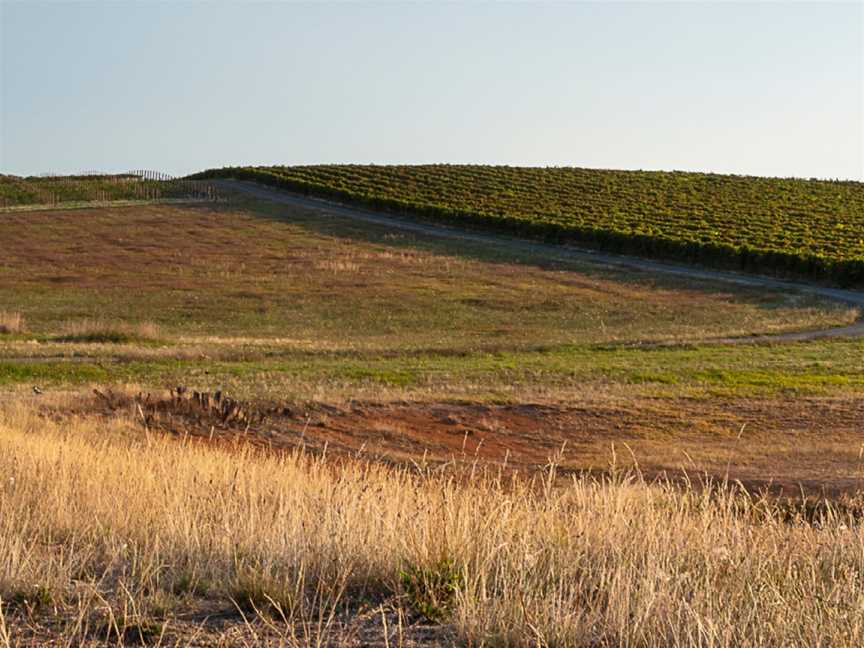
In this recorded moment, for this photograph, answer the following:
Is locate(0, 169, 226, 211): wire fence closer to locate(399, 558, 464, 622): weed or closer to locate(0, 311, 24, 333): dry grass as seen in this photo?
locate(0, 311, 24, 333): dry grass

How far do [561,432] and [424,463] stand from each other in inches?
469

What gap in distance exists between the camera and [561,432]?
64.4 feet

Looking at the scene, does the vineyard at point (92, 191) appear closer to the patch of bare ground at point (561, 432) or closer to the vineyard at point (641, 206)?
the vineyard at point (641, 206)

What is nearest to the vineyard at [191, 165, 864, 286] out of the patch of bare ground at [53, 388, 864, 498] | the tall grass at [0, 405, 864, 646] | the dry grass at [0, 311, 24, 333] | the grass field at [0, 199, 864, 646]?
the grass field at [0, 199, 864, 646]

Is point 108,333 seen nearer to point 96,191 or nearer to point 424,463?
point 424,463

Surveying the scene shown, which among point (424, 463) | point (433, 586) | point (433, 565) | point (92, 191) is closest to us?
point (433, 586)

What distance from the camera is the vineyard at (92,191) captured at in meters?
92.0

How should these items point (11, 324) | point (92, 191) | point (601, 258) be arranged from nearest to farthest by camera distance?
point (11, 324), point (601, 258), point (92, 191)

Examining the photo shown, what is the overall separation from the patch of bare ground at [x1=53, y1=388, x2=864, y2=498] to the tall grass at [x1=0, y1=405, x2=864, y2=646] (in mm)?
7319

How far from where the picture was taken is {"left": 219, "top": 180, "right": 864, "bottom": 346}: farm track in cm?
3903

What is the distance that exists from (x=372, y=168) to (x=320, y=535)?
107m

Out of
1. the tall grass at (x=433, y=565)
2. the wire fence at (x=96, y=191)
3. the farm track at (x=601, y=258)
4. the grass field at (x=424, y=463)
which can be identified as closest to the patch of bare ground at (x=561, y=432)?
the grass field at (x=424, y=463)

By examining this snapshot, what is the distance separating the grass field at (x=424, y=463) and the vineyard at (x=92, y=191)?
1506 inches

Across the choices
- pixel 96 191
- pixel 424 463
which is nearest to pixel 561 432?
pixel 424 463
